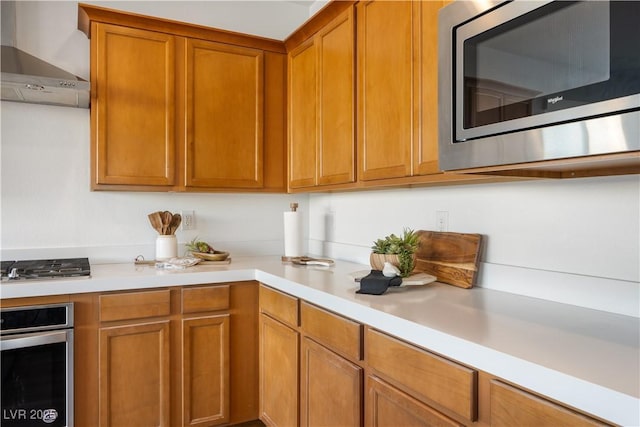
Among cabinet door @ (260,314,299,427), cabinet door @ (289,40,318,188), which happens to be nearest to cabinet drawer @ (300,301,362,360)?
cabinet door @ (260,314,299,427)

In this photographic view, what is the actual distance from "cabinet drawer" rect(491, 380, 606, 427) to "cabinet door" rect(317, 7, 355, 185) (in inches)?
50.6

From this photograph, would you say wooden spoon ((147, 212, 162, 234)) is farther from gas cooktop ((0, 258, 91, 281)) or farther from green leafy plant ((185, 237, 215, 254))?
gas cooktop ((0, 258, 91, 281))

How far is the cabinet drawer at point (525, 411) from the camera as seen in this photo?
2.87ft

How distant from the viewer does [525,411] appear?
0.96 m

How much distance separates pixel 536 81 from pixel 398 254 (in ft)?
2.83

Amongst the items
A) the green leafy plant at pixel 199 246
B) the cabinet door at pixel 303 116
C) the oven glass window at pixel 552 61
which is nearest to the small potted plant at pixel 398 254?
the oven glass window at pixel 552 61

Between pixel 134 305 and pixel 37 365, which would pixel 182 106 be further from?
pixel 37 365

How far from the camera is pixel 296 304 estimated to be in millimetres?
1945

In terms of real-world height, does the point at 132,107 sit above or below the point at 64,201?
above

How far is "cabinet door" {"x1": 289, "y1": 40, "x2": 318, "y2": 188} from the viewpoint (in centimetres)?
250

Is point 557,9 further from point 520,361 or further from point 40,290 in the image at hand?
point 40,290

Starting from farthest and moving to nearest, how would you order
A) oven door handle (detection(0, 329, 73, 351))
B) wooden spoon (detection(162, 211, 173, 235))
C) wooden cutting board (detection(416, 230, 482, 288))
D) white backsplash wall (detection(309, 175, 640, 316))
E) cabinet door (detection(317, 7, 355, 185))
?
wooden spoon (detection(162, 211, 173, 235)) → cabinet door (detection(317, 7, 355, 185)) → oven door handle (detection(0, 329, 73, 351)) → wooden cutting board (detection(416, 230, 482, 288)) → white backsplash wall (detection(309, 175, 640, 316))

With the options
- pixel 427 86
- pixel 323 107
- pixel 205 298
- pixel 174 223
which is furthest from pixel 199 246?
pixel 427 86

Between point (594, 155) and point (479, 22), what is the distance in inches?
20.7
